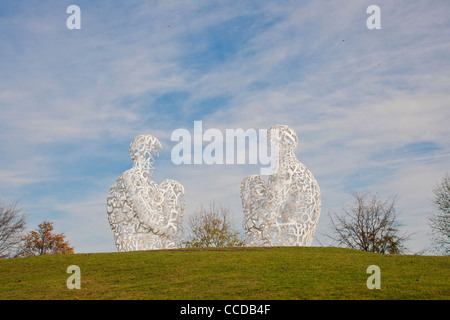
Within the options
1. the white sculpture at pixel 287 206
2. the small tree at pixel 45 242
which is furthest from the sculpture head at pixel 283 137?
the small tree at pixel 45 242

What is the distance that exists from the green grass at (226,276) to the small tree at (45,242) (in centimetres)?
1866

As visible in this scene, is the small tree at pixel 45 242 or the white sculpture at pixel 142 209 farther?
the small tree at pixel 45 242

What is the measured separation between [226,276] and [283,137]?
9523 millimetres

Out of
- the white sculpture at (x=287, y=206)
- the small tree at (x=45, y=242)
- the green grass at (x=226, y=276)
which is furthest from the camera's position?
the small tree at (x=45, y=242)

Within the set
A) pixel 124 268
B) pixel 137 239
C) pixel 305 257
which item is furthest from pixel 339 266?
pixel 137 239

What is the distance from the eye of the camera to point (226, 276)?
42.5ft

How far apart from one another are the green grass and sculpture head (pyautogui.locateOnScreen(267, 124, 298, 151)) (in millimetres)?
5166

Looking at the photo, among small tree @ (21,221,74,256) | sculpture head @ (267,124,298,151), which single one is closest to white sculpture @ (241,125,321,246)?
sculpture head @ (267,124,298,151)

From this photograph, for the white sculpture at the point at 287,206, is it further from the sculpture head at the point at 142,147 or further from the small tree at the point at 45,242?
the small tree at the point at 45,242

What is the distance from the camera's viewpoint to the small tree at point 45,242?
116 feet

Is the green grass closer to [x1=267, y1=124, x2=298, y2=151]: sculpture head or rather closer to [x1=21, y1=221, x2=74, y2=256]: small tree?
[x1=267, y1=124, x2=298, y2=151]: sculpture head

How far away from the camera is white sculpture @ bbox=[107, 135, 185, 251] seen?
66.1ft

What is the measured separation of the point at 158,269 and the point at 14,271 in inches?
243

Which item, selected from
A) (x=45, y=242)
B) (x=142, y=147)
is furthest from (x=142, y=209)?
(x=45, y=242)
